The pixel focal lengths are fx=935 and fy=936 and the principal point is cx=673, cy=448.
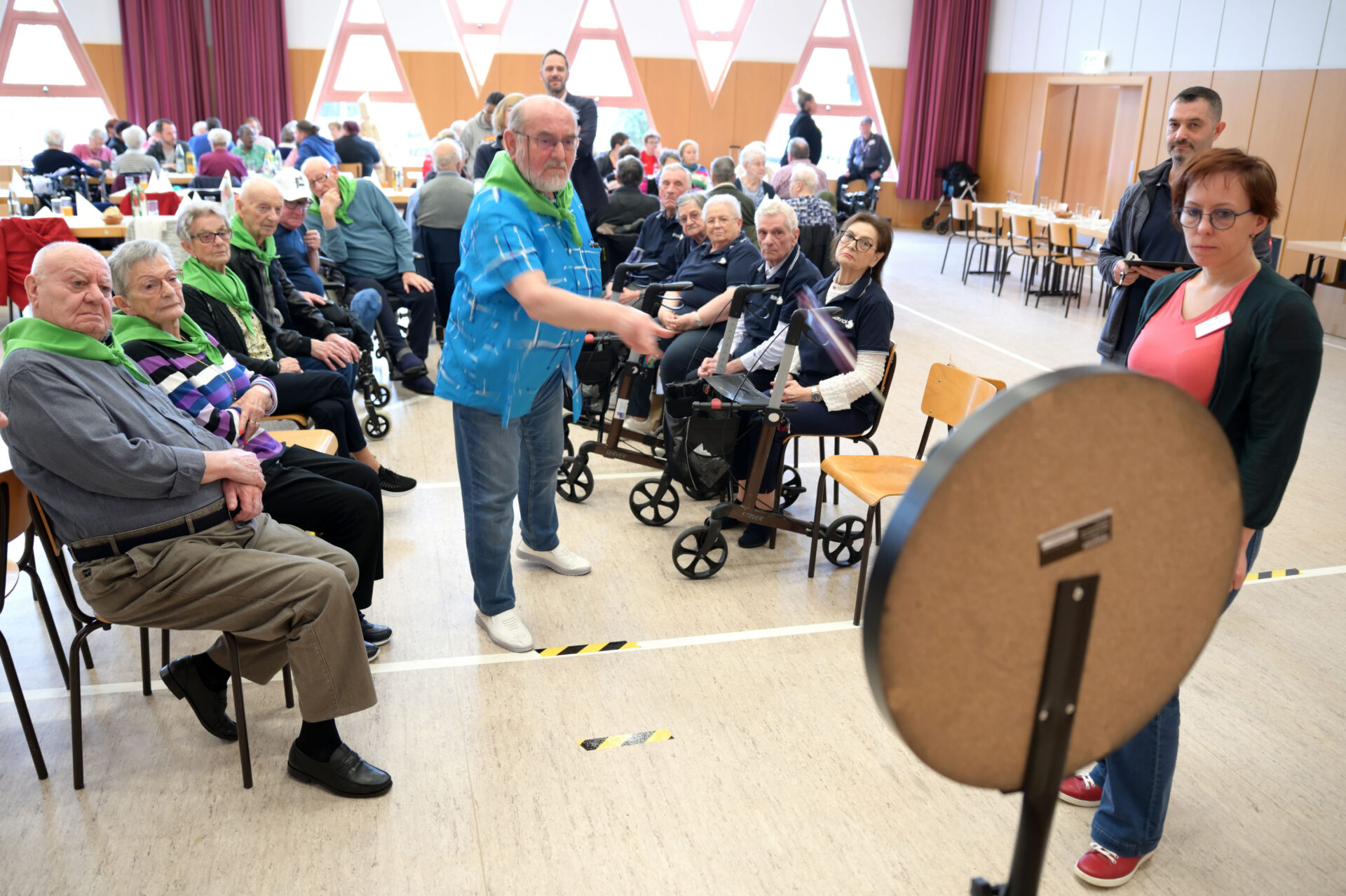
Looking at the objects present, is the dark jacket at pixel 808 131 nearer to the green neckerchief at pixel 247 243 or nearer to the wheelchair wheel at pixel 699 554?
the green neckerchief at pixel 247 243

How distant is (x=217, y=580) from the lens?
2088 mm

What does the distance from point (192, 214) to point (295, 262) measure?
1352mm

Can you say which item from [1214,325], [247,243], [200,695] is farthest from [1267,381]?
[247,243]

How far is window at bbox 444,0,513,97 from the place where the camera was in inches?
542

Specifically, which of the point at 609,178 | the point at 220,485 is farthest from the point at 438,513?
the point at 609,178

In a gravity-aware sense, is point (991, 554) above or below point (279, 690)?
above

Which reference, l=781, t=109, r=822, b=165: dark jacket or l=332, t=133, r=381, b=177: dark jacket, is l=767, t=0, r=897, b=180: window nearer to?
l=781, t=109, r=822, b=165: dark jacket

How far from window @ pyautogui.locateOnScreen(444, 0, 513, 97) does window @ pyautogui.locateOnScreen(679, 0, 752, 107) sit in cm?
287

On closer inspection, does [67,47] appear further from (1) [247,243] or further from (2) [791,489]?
(2) [791,489]

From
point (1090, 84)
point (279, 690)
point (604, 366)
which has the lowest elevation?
point (279, 690)

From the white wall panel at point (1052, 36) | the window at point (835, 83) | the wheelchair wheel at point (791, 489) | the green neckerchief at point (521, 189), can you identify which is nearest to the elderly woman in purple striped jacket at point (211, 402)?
the green neckerchief at point (521, 189)

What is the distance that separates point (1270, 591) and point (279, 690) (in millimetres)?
3336

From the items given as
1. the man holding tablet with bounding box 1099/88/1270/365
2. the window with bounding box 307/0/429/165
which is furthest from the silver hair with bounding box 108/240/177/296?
the window with bounding box 307/0/429/165

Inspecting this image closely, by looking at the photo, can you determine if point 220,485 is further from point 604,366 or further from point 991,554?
point 604,366
